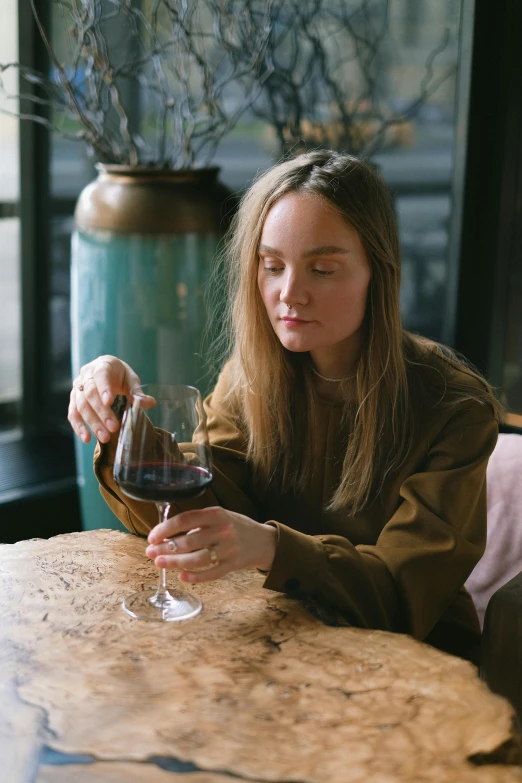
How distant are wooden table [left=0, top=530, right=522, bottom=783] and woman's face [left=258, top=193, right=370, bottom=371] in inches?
17.9

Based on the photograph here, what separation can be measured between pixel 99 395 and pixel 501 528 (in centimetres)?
84

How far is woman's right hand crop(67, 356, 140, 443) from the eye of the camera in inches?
59.9

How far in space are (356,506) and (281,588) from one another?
31cm

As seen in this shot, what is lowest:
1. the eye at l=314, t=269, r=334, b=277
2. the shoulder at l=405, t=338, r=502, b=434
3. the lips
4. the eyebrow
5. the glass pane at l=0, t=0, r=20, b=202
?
the shoulder at l=405, t=338, r=502, b=434

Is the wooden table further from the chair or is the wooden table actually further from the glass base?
the chair

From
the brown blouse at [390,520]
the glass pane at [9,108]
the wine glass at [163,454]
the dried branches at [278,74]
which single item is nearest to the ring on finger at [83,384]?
the brown blouse at [390,520]

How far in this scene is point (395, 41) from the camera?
9.70ft

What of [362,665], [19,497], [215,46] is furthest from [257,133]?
[362,665]

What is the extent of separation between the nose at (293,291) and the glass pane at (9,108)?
2.00m

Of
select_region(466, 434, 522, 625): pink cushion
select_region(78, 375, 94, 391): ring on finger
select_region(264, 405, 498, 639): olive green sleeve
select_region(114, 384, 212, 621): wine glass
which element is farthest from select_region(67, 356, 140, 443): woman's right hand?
select_region(466, 434, 522, 625): pink cushion

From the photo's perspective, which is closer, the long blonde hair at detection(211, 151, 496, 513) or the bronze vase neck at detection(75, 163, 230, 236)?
the long blonde hair at detection(211, 151, 496, 513)

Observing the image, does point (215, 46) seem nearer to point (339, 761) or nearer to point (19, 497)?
point (19, 497)

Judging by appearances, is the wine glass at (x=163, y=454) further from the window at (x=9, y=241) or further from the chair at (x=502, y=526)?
the window at (x=9, y=241)

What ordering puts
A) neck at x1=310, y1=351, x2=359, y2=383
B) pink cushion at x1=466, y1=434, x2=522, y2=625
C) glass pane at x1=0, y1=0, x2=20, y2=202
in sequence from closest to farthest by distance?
neck at x1=310, y1=351, x2=359, y2=383 < pink cushion at x1=466, y1=434, x2=522, y2=625 < glass pane at x1=0, y1=0, x2=20, y2=202
